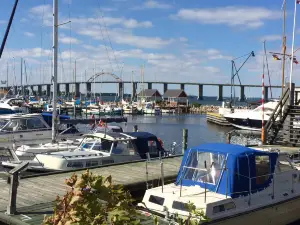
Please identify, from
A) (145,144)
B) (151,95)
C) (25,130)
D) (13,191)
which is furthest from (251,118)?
(151,95)

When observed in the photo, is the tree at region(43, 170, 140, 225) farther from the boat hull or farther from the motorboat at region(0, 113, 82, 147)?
the motorboat at region(0, 113, 82, 147)

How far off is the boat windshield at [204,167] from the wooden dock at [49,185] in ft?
6.81

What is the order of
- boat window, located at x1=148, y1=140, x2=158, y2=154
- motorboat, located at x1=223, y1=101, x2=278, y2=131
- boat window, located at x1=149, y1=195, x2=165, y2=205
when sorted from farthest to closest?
motorboat, located at x1=223, y1=101, x2=278, y2=131 < boat window, located at x1=148, y1=140, x2=158, y2=154 < boat window, located at x1=149, y1=195, x2=165, y2=205

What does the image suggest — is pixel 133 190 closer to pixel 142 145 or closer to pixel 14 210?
pixel 14 210

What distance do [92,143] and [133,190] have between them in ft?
22.0

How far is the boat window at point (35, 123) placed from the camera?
26.8 meters

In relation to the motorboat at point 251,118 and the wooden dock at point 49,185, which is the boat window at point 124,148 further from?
the motorboat at point 251,118

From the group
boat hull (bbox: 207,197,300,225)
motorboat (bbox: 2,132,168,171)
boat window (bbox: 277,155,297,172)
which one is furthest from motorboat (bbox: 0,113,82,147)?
boat hull (bbox: 207,197,300,225)

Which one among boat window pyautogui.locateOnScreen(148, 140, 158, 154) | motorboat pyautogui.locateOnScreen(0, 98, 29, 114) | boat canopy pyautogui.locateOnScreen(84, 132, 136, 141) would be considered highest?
motorboat pyautogui.locateOnScreen(0, 98, 29, 114)

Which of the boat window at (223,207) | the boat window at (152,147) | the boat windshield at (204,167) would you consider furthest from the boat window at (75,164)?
the boat window at (223,207)

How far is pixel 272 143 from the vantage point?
2425 cm

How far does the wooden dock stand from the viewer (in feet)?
31.8

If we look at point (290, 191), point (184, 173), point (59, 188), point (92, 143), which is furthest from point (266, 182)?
point (92, 143)

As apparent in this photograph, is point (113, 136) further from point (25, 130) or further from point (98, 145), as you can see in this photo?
point (25, 130)
